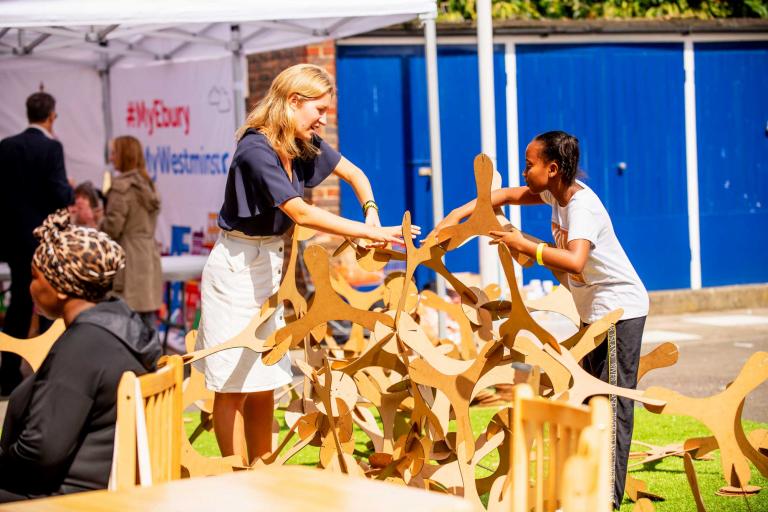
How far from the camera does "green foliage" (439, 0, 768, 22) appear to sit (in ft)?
39.8

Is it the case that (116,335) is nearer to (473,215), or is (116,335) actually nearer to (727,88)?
(473,215)

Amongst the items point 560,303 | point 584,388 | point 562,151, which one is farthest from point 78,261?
point 560,303

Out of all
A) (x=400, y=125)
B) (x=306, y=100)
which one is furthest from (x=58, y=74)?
(x=306, y=100)

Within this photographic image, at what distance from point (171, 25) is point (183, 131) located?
2.43 meters

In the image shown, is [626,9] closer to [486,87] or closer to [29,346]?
[486,87]

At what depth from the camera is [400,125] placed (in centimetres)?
1062

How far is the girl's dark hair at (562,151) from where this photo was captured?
430 centimetres

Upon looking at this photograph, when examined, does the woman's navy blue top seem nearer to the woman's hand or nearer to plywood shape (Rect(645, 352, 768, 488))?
the woman's hand

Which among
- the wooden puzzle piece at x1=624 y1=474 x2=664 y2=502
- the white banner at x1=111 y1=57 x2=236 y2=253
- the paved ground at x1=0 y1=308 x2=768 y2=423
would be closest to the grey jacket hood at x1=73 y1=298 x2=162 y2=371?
the wooden puzzle piece at x1=624 y1=474 x2=664 y2=502

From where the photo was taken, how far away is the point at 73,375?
9.61 feet

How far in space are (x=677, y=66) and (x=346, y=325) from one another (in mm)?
4458

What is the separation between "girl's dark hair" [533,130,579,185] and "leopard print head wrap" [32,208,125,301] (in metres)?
1.79

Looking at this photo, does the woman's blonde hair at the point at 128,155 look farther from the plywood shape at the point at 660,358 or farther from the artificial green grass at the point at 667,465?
the plywood shape at the point at 660,358

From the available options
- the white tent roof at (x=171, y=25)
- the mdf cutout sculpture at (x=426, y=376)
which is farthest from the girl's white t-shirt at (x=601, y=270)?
the white tent roof at (x=171, y=25)
